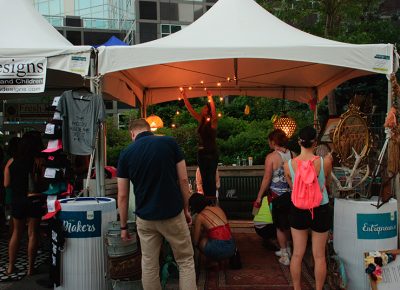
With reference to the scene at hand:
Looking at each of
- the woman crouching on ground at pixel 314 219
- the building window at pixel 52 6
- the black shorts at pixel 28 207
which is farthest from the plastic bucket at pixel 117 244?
the building window at pixel 52 6

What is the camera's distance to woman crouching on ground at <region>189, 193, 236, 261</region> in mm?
4918

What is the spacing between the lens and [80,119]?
190 inches

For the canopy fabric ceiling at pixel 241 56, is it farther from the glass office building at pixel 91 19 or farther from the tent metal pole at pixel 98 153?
the glass office building at pixel 91 19

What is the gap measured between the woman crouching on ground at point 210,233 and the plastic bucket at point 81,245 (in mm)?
1203

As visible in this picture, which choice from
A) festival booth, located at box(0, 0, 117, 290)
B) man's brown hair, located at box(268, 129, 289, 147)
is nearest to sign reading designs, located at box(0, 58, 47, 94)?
festival booth, located at box(0, 0, 117, 290)

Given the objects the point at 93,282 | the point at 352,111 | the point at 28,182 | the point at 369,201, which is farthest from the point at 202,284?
the point at 352,111

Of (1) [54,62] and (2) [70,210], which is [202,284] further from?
(1) [54,62]

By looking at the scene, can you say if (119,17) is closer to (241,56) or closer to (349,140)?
(241,56)

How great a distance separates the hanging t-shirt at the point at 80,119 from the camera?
479 centimetres

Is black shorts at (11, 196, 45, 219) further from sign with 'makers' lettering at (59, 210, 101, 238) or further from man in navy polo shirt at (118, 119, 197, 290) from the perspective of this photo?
man in navy polo shirt at (118, 119, 197, 290)

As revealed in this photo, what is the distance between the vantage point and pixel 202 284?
16.0 feet

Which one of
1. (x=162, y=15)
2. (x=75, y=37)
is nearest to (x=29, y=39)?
(x=75, y=37)

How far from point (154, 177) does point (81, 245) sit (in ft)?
3.86

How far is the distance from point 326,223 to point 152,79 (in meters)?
5.15
